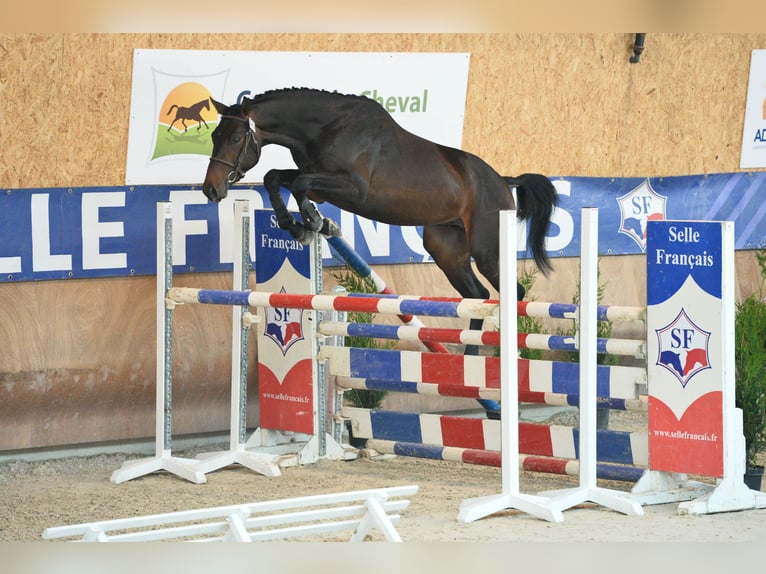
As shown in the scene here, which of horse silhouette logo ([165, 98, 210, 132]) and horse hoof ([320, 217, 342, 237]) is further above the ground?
horse silhouette logo ([165, 98, 210, 132])

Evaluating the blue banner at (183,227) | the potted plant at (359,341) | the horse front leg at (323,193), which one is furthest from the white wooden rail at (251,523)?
the blue banner at (183,227)

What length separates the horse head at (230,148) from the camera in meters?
3.93

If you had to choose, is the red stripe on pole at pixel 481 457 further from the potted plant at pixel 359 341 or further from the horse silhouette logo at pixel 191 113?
the horse silhouette logo at pixel 191 113

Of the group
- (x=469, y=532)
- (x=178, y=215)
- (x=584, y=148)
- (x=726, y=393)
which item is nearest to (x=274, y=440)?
(x=178, y=215)

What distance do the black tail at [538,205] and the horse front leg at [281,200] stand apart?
3.19 feet

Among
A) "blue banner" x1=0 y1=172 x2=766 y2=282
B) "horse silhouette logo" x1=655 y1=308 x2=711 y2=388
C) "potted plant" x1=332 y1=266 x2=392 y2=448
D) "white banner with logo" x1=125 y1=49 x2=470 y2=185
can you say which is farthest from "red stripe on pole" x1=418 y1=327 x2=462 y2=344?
"white banner with logo" x1=125 y1=49 x2=470 y2=185

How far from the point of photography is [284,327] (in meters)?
4.43

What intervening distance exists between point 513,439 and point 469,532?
333mm

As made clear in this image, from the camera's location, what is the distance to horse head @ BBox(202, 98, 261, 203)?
155 inches

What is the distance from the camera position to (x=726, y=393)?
3283 mm

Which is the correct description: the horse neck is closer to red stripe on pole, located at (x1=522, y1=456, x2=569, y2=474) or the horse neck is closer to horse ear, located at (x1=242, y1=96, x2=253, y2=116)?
horse ear, located at (x1=242, y1=96, x2=253, y2=116)

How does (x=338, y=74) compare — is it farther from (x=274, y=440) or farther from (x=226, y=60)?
(x=274, y=440)

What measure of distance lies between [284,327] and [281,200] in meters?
0.70

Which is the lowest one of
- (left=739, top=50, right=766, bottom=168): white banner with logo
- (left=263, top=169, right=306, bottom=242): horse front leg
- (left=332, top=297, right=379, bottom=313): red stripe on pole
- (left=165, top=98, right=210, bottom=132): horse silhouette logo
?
(left=332, top=297, right=379, bottom=313): red stripe on pole
